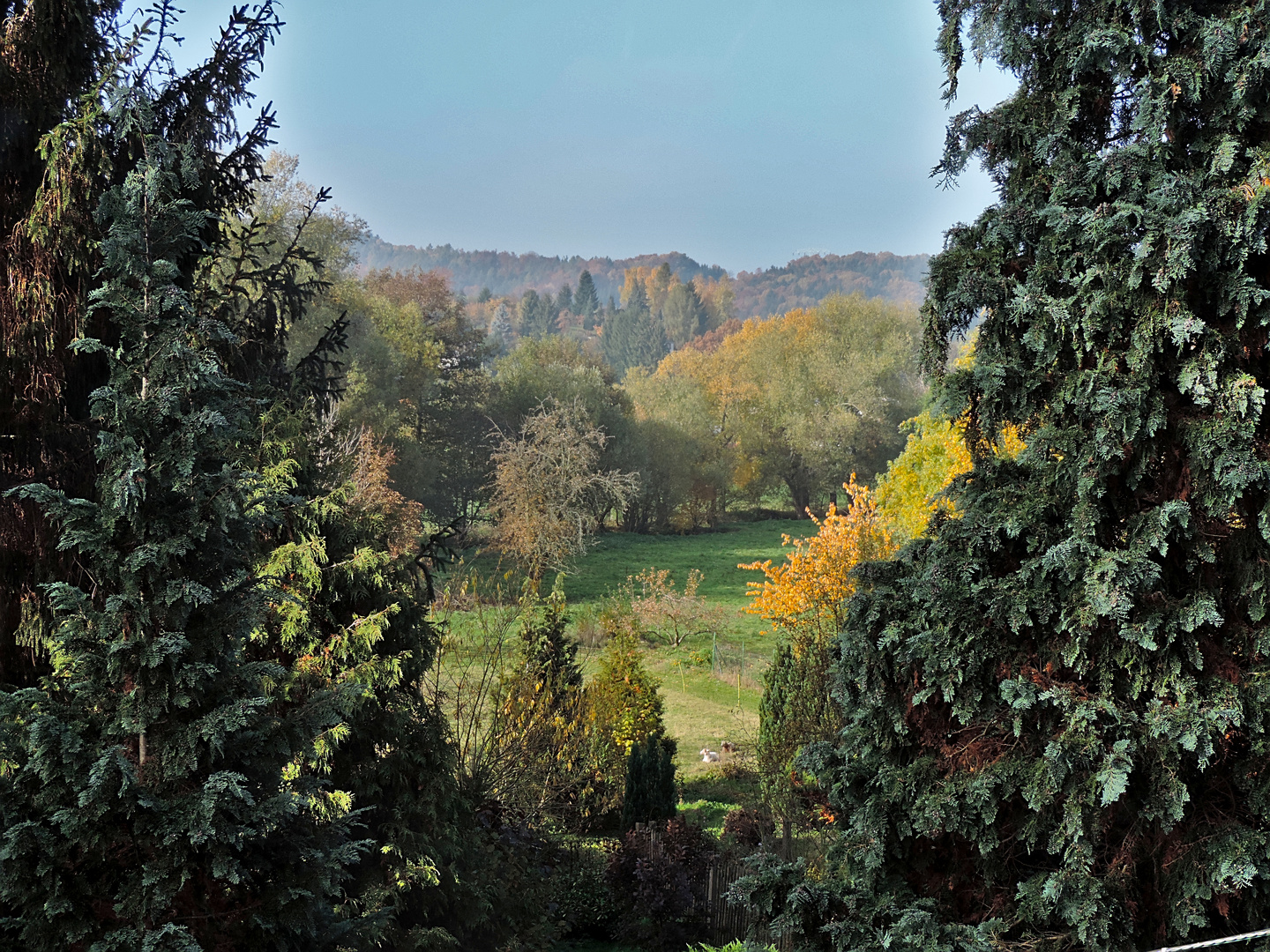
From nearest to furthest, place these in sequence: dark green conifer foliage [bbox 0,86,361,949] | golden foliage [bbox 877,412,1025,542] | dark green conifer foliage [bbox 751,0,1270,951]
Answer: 1. dark green conifer foliage [bbox 0,86,361,949]
2. dark green conifer foliage [bbox 751,0,1270,951]
3. golden foliage [bbox 877,412,1025,542]

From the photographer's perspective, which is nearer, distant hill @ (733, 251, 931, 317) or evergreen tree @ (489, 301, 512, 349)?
evergreen tree @ (489, 301, 512, 349)

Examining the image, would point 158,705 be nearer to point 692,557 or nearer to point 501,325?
point 692,557

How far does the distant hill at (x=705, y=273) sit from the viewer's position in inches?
5635

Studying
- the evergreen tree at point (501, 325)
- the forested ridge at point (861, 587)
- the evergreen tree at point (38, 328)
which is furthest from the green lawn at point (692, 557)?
the evergreen tree at point (501, 325)

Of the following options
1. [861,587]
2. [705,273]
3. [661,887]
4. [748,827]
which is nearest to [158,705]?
[861,587]

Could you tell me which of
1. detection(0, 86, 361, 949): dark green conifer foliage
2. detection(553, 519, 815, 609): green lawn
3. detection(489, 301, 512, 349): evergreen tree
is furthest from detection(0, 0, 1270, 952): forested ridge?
detection(489, 301, 512, 349): evergreen tree

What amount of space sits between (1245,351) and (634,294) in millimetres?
94276

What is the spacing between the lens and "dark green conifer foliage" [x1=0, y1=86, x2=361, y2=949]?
3566mm

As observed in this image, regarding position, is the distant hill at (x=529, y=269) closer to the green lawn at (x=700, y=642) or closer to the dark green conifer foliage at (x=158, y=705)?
the green lawn at (x=700, y=642)

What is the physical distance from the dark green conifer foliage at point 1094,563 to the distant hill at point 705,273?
414ft

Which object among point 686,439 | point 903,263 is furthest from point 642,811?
point 903,263

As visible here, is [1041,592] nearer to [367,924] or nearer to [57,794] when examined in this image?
[367,924]

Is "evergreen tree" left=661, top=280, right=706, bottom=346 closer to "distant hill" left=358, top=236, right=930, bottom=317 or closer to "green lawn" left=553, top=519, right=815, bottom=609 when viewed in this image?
"distant hill" left=358, top=236, right=930, bottom=317

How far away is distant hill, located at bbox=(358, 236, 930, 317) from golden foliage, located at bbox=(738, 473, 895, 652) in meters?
118
